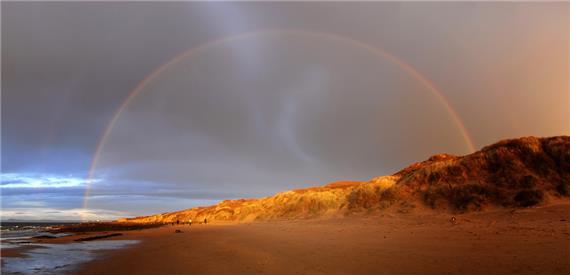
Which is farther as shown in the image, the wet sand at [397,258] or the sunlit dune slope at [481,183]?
the sunlit dune slope at [481,183]

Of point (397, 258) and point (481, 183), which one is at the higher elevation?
point (481, 183)

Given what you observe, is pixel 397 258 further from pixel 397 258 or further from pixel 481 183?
pixel 481 183

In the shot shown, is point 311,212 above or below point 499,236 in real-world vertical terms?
above

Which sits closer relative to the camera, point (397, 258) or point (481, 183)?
point (397, 258)

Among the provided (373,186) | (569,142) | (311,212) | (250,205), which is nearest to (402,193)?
(373,186)

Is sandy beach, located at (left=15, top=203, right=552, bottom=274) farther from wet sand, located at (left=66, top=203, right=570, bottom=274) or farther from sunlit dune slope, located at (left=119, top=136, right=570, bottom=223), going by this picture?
sunlit dune slope, located at (left=119, top=136, right=570, bottom=223)

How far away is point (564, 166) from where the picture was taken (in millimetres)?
42438

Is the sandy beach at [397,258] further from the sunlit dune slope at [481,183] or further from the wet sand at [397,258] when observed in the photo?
the sunlit dune slope at [481,183]

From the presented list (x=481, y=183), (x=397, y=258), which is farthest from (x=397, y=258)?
(x=481, y=183)

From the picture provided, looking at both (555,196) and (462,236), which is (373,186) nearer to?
(555,196)

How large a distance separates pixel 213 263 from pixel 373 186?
138ft

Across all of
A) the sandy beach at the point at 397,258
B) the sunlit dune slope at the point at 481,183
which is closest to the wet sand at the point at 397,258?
the sandy beach at the point at 397,258

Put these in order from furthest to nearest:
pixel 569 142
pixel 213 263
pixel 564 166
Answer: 1. pixel 569 142
2. pixel 564 166
3. pixel 213 263

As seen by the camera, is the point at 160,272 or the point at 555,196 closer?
the point at 160,272
